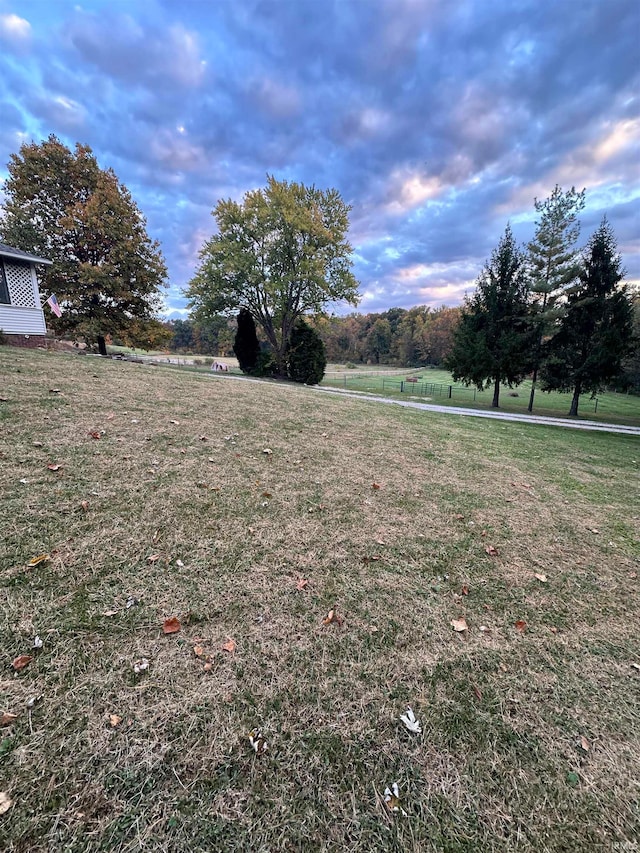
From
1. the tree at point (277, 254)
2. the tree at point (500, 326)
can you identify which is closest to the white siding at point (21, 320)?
the tree at point (277, 254)

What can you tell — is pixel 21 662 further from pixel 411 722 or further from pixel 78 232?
pixel 78 232

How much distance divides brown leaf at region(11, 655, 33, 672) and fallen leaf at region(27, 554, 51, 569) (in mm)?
640

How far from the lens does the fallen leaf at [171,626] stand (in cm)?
194

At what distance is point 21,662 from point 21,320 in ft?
46.4

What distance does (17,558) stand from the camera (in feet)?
7.18

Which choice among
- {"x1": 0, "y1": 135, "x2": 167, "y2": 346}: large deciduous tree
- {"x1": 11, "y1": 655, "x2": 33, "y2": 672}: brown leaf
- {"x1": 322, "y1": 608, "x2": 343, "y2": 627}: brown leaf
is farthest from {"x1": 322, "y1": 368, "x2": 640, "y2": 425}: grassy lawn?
{"x1": 11, "y1": 655, "x2": 33, "y2": 672}: brown leaf

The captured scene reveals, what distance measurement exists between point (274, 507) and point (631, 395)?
154ft

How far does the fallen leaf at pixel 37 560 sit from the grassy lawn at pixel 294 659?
2cm

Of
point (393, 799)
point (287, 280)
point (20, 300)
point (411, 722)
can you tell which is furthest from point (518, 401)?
point (20, 300)

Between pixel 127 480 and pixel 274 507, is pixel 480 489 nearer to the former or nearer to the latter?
pixel 274 507

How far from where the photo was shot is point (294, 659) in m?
1.91

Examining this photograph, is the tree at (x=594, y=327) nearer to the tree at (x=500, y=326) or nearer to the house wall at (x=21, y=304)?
the tree at (x=500, y=326)

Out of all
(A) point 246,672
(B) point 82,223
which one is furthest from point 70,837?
(B) point 82,223

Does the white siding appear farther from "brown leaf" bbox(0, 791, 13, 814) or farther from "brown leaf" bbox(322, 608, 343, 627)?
"brown leaf" bbox(322, 608, 343, 627)
